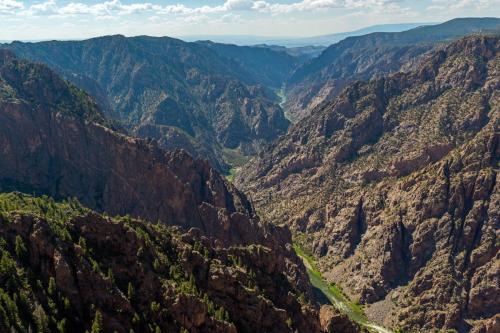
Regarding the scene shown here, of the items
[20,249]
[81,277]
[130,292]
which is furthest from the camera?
[130,292]

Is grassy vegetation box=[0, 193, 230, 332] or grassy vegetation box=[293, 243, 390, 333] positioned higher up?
grassy vegetation box=[0, 193, 230, 332]

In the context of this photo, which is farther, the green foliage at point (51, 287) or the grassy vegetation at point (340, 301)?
the grassy vegetation at point (340, 301)

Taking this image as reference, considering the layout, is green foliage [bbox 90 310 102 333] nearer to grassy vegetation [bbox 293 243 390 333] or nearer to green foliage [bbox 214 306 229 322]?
green foliage [bbox 214 306 229 322]

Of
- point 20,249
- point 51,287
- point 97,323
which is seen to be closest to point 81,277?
point 51,287

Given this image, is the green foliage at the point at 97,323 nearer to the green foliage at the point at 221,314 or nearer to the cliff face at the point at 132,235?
the cliff face at the point at 132,235

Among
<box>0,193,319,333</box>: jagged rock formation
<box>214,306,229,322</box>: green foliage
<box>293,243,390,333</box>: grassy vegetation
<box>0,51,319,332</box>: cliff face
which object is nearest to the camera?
<box>0,193,319,333</box>: jagged rock formation

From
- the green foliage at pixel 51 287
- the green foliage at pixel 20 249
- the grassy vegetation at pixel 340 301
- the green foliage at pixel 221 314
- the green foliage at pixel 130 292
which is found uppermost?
the green foliage at pixel 20 249

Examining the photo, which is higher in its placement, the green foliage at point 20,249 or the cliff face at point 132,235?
the green foliage at point 20,249

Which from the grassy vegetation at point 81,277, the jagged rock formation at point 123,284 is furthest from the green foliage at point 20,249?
→ the jagged rock formation at point 123,284

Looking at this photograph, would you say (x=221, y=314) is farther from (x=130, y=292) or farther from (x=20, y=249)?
(x=20, y=249)

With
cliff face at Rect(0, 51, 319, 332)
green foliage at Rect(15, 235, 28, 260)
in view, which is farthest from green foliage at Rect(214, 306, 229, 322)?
green foliage at Rect(15, 235, 28, 260)
